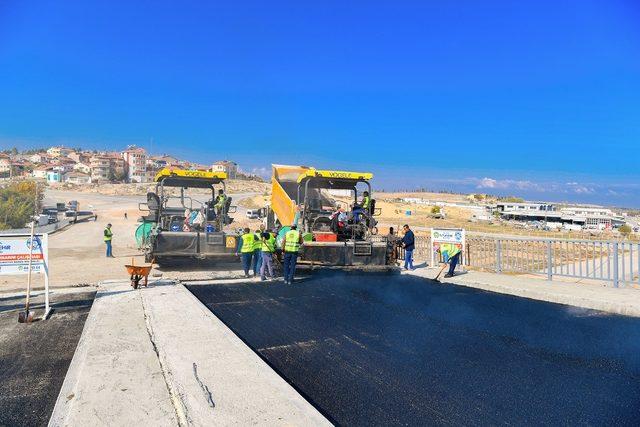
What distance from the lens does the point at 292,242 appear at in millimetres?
10453

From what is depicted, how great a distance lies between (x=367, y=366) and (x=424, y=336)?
5.07 feet

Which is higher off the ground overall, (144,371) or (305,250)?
(305,250)

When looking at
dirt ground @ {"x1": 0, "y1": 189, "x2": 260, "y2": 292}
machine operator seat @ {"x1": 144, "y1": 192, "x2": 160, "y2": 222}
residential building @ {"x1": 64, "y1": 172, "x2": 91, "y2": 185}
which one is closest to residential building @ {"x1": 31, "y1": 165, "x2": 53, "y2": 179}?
residential building @ {"x1": 64, "y1": 172, "x2": 91, "y2": 185}

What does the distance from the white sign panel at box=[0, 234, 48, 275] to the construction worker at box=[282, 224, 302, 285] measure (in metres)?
4.66

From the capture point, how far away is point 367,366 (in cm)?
516

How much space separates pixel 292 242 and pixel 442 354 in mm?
5320

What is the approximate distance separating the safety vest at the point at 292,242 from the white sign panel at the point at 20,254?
467 cm

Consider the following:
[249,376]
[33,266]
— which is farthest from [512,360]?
[33,266]

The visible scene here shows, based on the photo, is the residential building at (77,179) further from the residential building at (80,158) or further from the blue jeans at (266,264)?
the blue jeans at (266,264)

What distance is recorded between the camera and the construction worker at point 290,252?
411 inches

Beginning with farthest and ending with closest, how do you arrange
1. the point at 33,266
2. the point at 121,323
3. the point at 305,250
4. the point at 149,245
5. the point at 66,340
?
1. the point at 149,245
2. the point at 305,250
3. the point at 33,266
4. the point at 121,323
5. the point at 66,340

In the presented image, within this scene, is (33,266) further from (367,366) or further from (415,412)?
(415,412)

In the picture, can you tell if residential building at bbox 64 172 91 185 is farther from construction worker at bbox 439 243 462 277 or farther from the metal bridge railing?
construction worker at bbox 439 243 462 277

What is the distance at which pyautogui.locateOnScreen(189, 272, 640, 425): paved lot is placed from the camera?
417 cm
